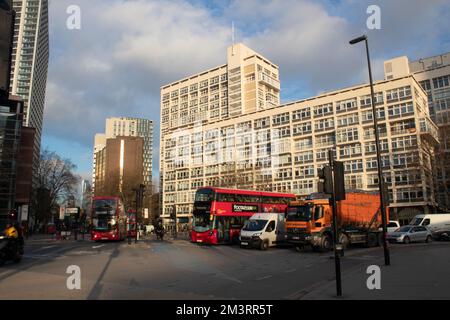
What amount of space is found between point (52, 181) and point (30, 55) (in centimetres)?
7665

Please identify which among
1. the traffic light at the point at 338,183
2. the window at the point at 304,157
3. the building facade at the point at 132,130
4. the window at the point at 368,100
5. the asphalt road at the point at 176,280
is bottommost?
the asphalt road at the point at 176,280

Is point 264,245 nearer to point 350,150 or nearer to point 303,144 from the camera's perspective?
point 350,150

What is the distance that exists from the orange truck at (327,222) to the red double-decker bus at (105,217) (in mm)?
16405

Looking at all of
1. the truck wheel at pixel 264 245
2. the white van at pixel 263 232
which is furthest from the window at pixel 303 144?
the truck wheel at pixel 264 245

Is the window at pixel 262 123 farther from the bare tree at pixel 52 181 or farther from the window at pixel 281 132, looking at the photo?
the bare tree at pixel 52 181

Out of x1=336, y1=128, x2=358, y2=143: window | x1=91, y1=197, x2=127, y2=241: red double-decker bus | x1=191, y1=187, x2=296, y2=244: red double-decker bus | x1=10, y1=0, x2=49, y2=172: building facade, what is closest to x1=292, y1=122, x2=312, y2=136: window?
x1=336, y1=128, x2=358, y2=143: window

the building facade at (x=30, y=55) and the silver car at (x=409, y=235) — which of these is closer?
the silver car at (x=409, y=235)

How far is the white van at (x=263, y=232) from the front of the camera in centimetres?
2445

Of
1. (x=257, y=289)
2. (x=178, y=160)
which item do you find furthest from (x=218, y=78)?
(x=257, y=289)

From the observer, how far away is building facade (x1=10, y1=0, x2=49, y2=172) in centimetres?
11656

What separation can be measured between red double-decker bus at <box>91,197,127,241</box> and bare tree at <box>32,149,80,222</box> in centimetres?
3421

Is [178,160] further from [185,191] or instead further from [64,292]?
[64,292]

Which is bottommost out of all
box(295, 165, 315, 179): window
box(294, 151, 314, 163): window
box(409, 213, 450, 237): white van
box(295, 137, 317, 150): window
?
box(409, 213, 450, 237): white van

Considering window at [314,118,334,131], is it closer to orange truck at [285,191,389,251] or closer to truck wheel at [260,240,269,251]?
orange truck at [285,191,389,251]
